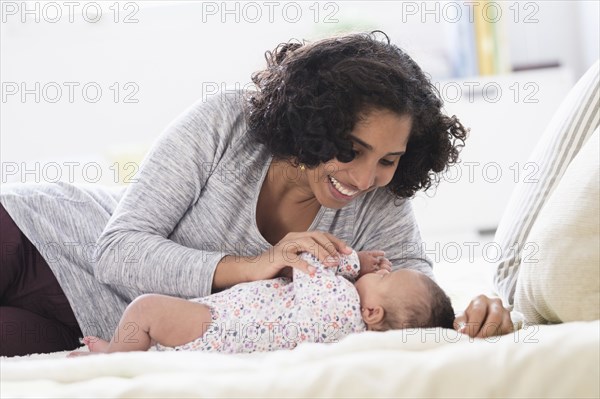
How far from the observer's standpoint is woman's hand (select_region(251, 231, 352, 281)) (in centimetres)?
149

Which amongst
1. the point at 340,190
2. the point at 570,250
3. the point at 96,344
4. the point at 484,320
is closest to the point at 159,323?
the point at 96,344

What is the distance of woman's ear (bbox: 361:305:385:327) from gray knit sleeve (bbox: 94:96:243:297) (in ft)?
0.96

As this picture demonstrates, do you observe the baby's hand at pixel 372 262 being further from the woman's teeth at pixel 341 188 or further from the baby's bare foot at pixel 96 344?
the baby's bare foot at pixel 96 344

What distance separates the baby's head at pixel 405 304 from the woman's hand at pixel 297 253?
94 mm

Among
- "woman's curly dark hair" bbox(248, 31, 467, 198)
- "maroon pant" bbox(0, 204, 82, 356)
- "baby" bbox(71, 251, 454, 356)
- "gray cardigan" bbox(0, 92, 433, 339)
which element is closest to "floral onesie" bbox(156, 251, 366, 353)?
"baby" bbox(71, 251, 454, 356)

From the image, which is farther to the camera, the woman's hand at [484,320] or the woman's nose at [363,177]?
the woman's nose at [363,177]

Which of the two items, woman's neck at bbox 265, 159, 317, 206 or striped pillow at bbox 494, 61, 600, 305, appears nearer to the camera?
striped pillow at bbox 494, 61, 600, 305

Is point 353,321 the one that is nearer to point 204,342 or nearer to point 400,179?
point 204,342

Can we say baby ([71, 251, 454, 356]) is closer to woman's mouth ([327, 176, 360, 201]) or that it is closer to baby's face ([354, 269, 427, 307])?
baby's face ([354, 269, 427, 307])

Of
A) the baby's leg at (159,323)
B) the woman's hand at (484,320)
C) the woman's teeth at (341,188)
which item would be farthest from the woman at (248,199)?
the woman's hand at (484,320)

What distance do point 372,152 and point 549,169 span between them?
34 cm

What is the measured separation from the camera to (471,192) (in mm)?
3938

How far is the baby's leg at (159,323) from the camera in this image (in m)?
1.41

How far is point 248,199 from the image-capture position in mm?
1691
